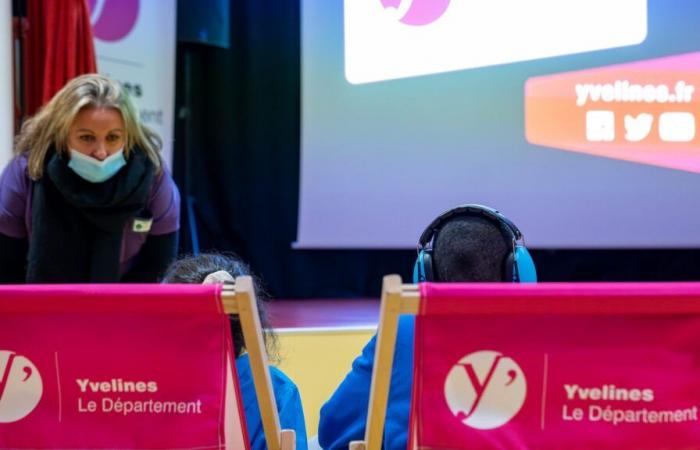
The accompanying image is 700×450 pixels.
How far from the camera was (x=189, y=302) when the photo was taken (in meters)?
1.09

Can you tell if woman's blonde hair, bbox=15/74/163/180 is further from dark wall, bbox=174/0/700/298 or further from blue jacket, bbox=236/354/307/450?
dark wall, bbox=174/0/700/298

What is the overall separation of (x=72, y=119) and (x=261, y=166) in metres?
2.24

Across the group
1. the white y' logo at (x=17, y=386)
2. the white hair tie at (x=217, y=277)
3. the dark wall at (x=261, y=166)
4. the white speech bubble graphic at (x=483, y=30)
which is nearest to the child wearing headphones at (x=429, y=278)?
the white hair tie at (x=217, y=277)

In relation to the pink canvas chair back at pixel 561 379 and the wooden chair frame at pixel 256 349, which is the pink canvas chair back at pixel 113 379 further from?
the pink canvas chair back at pixel 561 379

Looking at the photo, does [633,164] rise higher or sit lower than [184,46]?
lower

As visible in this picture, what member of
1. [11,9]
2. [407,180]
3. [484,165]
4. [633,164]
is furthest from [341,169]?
[11,9]

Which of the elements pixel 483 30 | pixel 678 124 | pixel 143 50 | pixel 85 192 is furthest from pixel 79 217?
pixel 678 124

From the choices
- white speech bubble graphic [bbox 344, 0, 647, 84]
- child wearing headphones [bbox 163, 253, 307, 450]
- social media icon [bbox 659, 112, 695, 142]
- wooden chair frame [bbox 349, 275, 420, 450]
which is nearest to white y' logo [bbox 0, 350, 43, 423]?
child wearing headphones [bbox 163, 253, 307, 450]

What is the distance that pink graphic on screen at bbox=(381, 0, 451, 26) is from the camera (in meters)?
3.55

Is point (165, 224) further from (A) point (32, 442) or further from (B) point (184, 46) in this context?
(B) point (184, 46)

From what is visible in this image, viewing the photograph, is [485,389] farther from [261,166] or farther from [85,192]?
[261,166]

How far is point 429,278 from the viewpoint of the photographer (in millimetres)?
1416

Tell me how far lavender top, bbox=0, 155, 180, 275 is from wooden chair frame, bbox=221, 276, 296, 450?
A: 3.64ft

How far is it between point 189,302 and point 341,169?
9.52 ft
